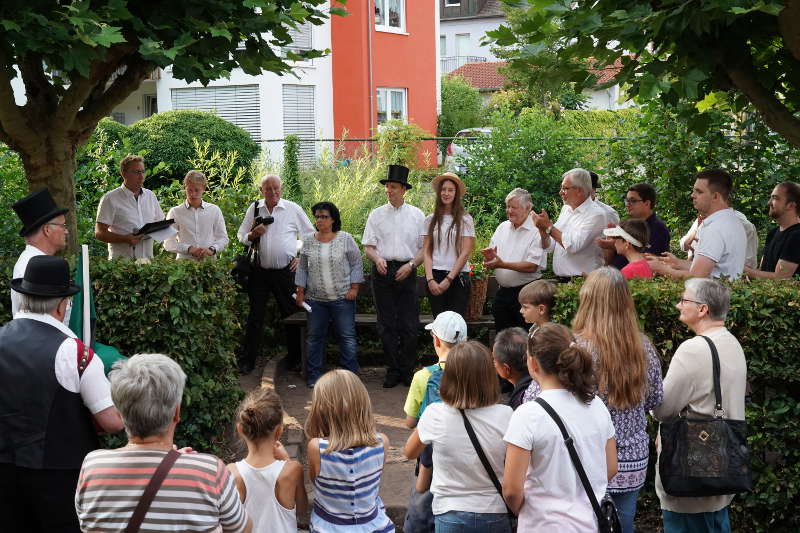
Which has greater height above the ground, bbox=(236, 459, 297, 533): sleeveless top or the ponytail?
the ponytail

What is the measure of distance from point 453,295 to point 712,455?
4871 millimetres

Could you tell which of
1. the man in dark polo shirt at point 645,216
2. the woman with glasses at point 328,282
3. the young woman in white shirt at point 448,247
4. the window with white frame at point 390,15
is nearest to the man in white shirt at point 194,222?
the woman with glasses at point 328,282

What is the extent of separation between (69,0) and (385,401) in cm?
490

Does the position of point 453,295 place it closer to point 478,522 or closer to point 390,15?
point 478,522

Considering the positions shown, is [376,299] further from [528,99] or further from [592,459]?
[528,99]

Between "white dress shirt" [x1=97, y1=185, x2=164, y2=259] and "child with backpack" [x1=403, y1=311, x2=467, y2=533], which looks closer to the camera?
"child with backpack" [x1=403, y1=311, x2=467, y2=533]

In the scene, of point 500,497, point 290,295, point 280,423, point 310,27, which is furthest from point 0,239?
point 310,27

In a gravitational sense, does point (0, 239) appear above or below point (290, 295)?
above

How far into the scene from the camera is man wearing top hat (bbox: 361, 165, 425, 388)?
949 cm

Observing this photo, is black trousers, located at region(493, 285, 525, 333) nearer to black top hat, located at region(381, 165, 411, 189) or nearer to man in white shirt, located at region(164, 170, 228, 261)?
black top hat, located at region(381, 165, 411, 189)

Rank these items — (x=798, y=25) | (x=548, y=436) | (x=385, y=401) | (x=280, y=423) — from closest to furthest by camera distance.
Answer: (x=548, y=436)
(x=280, y=423)
(x=798, y=25)
(x=385, y=401)

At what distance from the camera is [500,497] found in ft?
13.6

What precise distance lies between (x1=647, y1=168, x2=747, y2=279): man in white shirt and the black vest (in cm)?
435

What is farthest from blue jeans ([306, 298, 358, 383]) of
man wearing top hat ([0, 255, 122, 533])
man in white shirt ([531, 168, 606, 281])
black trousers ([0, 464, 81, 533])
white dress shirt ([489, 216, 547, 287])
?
black trousers ([0, 464, 81, 533])
